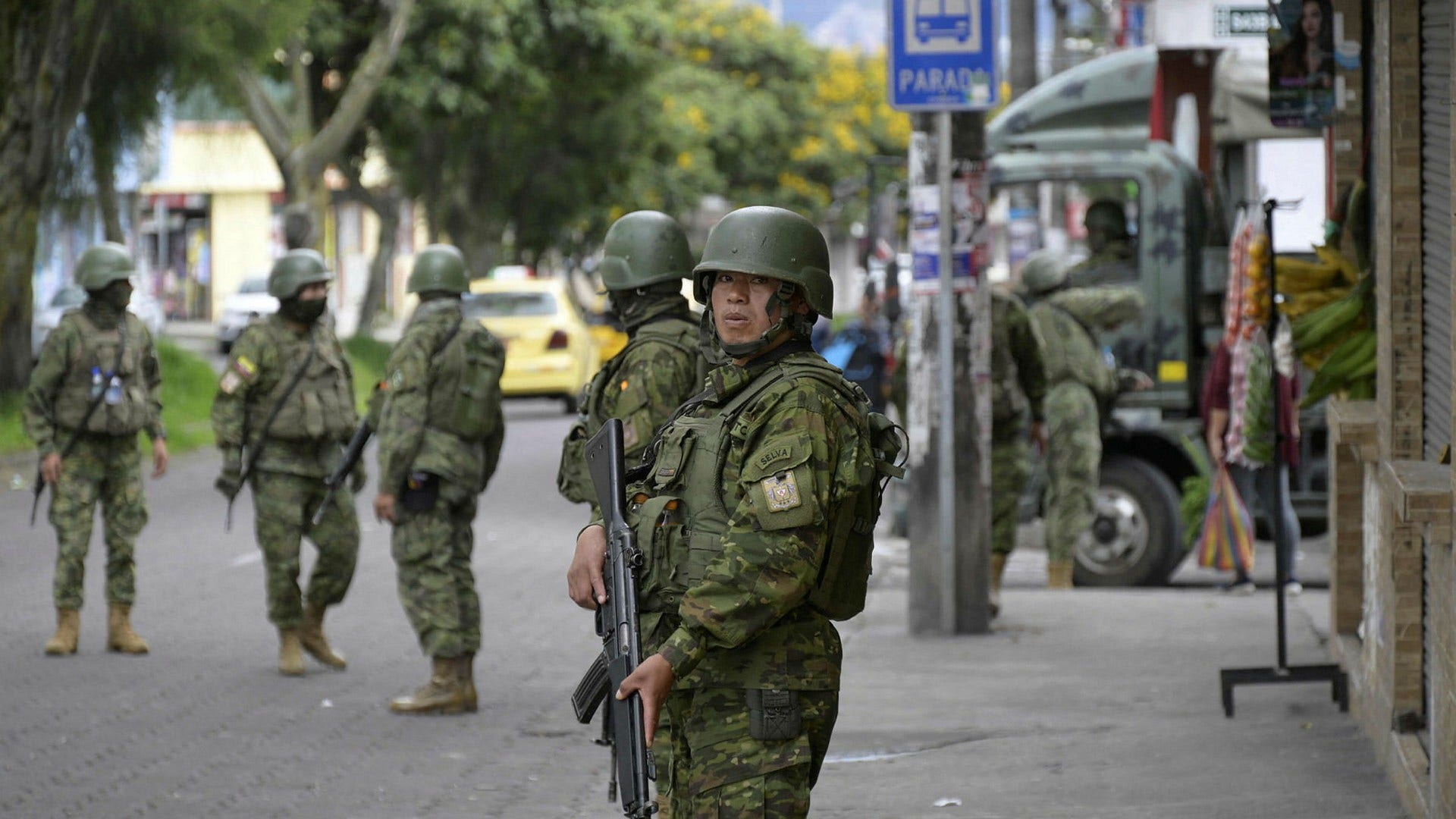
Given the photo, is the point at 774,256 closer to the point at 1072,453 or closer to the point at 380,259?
the point at 1072,453

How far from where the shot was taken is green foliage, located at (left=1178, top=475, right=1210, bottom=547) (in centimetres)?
1162

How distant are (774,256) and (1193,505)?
805 centimetres

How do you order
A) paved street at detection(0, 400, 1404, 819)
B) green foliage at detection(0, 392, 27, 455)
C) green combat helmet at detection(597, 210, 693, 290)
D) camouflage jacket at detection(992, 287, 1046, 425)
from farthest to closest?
green foliage at detection(0, 392, 27, 455)
camouflage jacket at detection(992, 287, 1046, 425)
paved street at detection(0, 400, 1404, 819)
green combat helmet at detection(597, 210, 693, 290)

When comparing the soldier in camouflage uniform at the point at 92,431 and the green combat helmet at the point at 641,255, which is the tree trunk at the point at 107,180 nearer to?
the soldier in camouflage uniform at the point at 92,431

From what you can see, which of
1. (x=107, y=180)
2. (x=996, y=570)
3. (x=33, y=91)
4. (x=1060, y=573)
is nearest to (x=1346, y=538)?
(x=996, y=570)

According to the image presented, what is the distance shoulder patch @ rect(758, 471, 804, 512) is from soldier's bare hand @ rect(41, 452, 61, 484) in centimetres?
625

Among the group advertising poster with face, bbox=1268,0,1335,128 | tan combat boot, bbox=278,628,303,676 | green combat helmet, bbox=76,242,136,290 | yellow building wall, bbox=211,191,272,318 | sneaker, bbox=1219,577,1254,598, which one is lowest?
sneaker, bbox=1219,577,1254,598

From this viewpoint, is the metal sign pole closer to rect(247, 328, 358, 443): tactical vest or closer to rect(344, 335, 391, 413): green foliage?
rect(247, 328, 358, 443): tactical vest

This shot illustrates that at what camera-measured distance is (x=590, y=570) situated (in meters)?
4.17

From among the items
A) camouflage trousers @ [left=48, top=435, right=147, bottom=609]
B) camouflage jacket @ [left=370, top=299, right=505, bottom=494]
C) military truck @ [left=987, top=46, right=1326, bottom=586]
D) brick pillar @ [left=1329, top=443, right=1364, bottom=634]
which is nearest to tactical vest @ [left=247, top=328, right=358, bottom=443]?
camouflage jacket @ [left=370, top=299, right=505, bottom=494]

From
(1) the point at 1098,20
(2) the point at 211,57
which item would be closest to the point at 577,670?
(2) the point at 211,57

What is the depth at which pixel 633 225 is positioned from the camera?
6.36 metres

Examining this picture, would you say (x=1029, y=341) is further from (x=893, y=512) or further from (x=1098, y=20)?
(x=1098, y=20)

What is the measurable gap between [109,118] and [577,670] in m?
15.4
